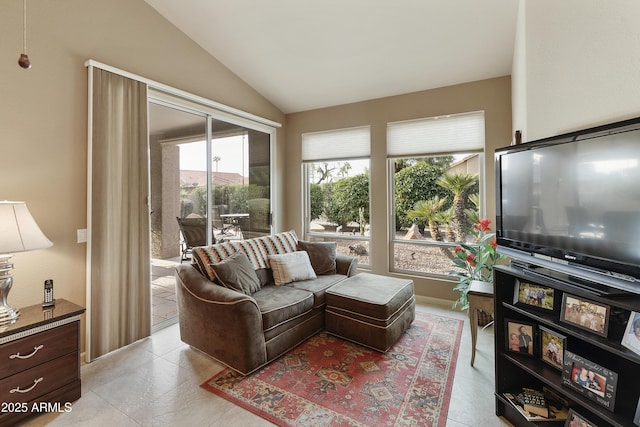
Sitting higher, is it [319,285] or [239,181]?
[239,181]

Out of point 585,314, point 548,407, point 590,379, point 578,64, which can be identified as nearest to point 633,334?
point 585,314

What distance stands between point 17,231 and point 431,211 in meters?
3.93

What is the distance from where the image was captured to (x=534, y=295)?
5.57ft

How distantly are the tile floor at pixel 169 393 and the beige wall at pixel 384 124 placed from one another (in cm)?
168

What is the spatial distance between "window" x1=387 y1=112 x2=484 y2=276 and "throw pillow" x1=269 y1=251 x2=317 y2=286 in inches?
57.7

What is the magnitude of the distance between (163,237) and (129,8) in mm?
2241

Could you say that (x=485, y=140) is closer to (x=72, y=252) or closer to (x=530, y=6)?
(x=530, y=6)

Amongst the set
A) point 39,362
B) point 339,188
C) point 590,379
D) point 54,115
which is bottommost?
point 39,362

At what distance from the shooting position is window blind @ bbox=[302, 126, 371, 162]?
4305mm

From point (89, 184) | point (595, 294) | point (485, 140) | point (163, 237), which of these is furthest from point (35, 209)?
point (485, 140)

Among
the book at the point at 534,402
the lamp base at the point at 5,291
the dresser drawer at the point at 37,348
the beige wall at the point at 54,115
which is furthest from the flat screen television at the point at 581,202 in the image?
the beige wall at the point at 54,115

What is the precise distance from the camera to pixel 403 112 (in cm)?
396

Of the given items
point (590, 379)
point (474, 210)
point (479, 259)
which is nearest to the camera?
point (590, 379)

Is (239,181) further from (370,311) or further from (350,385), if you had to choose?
(350,385)
